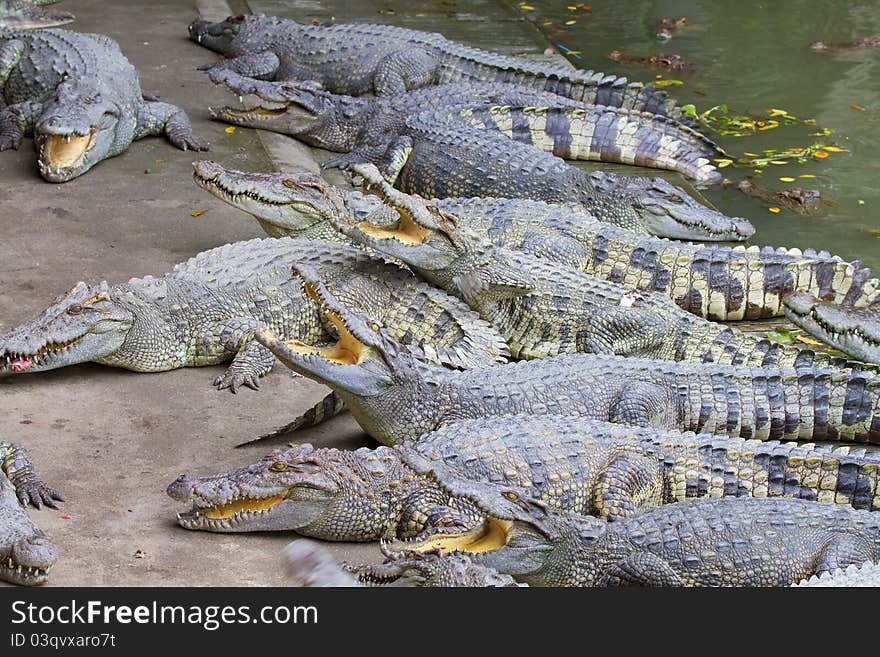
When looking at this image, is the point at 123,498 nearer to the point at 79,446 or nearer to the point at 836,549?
the point at 79,446

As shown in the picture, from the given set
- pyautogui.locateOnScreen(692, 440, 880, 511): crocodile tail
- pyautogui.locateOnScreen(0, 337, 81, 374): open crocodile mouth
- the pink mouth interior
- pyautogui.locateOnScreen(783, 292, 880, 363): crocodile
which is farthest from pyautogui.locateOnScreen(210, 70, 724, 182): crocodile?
pyautogui.locateOnScreen(692, 440, 880, 511): crocodile tail

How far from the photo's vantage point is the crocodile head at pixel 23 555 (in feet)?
14.5

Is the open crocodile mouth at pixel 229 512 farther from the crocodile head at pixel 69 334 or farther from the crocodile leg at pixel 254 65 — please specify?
the crocodile leg at pixel 254 65

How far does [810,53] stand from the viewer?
38.6ft

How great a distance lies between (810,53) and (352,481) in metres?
8.32

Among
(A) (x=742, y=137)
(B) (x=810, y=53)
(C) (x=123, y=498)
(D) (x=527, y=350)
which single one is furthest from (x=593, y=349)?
(B) (x=810, y=53)

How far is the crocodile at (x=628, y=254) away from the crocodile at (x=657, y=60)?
4402 millimetres

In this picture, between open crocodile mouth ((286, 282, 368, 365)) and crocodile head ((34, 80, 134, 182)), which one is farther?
crocodile head ((34, 80, 134, 182))

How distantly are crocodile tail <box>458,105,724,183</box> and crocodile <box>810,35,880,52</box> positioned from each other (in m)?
3.19

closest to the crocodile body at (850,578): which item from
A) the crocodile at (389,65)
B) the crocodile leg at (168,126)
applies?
the crocodile leg at (168,126)

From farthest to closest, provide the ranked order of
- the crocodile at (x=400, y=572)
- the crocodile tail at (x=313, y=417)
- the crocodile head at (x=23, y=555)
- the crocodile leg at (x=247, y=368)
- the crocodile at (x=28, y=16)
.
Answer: the crocodile at (x=28, y=16), the crocodile leg at (x=247, y=368), the crocodile tail at (x=313, y=417), the crocodile head at (x=23, y=555), the crocodile at (x=400, y=572)

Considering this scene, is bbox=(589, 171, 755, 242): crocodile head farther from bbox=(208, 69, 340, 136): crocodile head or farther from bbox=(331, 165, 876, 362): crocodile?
bbox=(208, 69, 340, 136): crocodile head

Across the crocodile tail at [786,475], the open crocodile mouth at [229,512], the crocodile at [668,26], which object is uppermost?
the crocodile tail at [786,475]

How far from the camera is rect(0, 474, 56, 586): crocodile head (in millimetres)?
4406
